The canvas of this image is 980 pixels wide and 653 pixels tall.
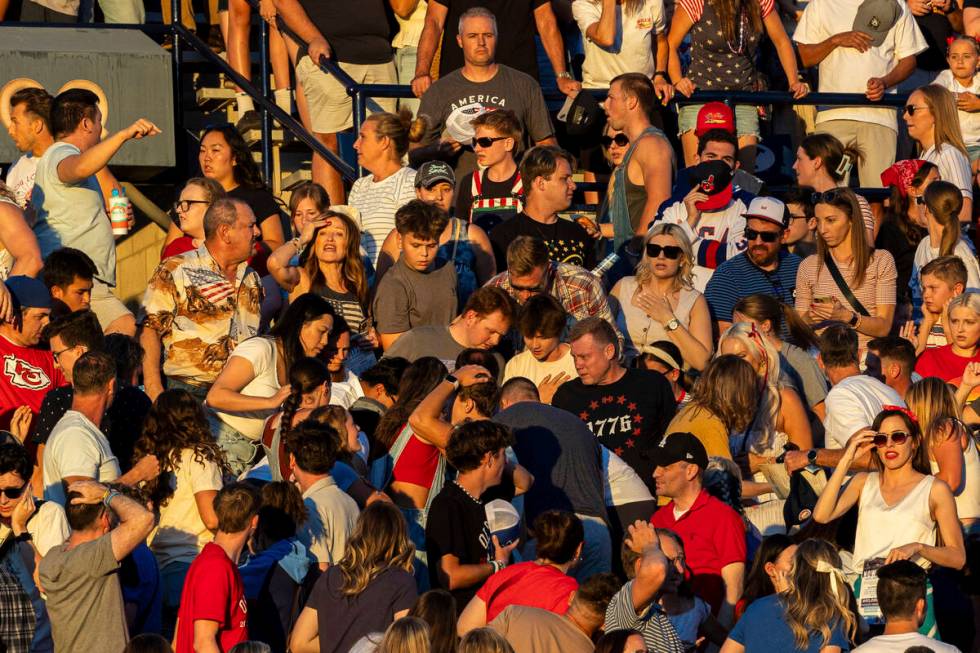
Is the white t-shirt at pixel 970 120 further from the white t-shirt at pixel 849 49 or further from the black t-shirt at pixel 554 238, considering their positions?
the black t-shirt at pixel 554 238

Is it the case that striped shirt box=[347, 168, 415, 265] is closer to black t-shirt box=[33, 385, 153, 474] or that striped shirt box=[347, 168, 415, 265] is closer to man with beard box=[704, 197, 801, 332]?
man with beard box=[704, 197, 801, 332]

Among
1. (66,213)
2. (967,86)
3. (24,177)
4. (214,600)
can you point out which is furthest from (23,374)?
(967,86)

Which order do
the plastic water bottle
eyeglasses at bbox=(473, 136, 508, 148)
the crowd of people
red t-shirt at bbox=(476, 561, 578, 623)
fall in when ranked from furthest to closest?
eyeglasses at bbox=(473, 136, 508, 148) → the plastic water bottle → the crowd of people → red t-shirt at bbox=(476, 561, 578, 623)

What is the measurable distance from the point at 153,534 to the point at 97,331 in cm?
115

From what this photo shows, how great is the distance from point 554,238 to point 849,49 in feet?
13.1

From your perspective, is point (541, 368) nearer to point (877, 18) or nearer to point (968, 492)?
point (968, 492)

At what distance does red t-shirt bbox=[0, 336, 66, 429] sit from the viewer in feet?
32.6

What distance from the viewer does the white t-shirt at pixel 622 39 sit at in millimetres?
14188

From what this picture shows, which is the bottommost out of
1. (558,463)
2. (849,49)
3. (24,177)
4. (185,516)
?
(185,516)

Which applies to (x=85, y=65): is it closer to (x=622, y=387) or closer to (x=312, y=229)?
(x=312, y=229)

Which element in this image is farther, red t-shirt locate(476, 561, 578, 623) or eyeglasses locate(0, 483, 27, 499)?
eyeglasses locate(0, 483, 27, 499)

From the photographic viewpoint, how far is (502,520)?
27.8ft

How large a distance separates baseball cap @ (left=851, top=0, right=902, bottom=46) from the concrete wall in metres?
5.52

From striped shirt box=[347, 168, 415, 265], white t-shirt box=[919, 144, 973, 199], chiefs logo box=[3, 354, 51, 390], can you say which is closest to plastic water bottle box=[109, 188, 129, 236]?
striped shirt box=[347, 168, 415, 265]
